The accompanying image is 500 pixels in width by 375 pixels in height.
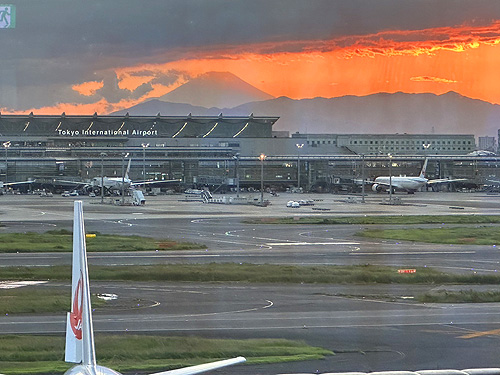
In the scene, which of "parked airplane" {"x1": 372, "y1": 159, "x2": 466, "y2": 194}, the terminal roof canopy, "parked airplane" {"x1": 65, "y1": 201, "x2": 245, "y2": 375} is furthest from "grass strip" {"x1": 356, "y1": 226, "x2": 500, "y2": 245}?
the terminal roof canopy

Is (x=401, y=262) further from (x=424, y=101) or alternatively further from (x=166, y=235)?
(x=424, y=101)

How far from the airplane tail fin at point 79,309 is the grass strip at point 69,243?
1267 inches

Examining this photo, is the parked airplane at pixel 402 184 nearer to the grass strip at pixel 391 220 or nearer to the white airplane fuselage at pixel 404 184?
the white airplane fuselage at pixel 404 184

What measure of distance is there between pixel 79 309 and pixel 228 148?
121 metres

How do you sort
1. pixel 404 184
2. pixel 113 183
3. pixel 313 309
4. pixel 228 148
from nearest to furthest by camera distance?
1. pixel 313 309
2. pixel 113 183
3. pixel 404 184
4. pixel 228 148

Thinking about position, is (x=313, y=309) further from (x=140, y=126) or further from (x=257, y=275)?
(x=140, y=126)

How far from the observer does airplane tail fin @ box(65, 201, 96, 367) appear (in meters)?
11.4

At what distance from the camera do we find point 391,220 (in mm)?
Result: 65188

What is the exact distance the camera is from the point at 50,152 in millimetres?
93500

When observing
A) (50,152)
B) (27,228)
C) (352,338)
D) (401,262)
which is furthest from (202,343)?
(50,152)

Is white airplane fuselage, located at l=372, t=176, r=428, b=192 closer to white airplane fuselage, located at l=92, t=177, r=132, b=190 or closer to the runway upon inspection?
white airplane fuselage, located at l=92, t=177, r=132, b=190

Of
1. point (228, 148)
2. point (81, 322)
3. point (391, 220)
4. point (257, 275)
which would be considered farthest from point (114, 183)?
point (81, 322)

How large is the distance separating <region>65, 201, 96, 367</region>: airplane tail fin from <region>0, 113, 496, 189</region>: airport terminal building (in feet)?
319

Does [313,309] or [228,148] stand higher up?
[228,148]
